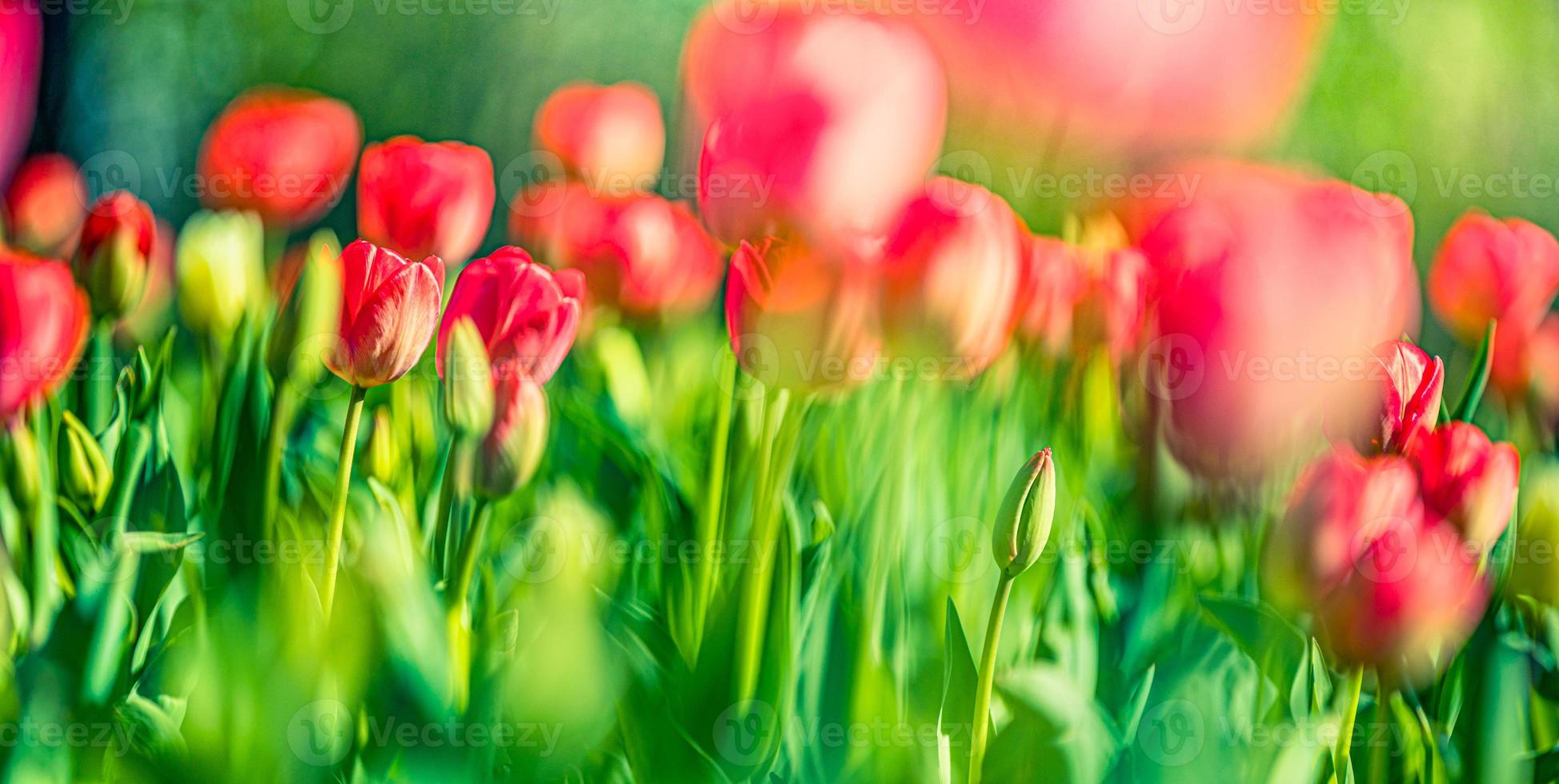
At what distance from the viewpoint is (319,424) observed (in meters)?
0.40

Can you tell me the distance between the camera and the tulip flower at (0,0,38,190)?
20.9 inches

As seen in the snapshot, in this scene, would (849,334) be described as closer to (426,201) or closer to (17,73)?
(426,201)

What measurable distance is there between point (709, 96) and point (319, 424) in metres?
0.18

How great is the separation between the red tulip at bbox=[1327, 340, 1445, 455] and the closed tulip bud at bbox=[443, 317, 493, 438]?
210 millimetres

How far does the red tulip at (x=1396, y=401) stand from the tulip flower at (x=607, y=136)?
32 cm

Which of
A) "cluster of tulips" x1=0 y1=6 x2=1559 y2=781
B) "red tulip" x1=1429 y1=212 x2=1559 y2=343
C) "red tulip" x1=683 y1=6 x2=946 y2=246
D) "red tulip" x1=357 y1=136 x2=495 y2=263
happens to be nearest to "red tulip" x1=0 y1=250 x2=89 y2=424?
"cluster of tulips" x1=0 y1=6 x2=1559 y2=781

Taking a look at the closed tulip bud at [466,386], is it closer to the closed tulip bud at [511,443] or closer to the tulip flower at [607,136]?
the closed tulip bud at [511,443]

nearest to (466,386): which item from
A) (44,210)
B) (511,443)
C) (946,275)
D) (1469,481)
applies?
(511,443)

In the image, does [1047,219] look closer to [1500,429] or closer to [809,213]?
[1500,429]

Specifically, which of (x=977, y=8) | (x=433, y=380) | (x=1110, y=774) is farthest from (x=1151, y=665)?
(x=977, y=8)

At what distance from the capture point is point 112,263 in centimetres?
35

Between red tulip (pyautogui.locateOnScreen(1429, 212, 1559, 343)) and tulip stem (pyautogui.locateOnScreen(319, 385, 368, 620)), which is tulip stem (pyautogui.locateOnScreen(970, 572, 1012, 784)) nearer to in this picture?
tulip stem (pyautogui.locateOnScreen(319, 385, 368, 620))

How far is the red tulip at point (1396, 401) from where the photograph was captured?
0.88 feet

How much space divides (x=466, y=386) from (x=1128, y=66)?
47 centimetres
